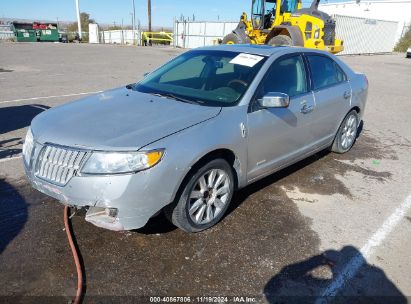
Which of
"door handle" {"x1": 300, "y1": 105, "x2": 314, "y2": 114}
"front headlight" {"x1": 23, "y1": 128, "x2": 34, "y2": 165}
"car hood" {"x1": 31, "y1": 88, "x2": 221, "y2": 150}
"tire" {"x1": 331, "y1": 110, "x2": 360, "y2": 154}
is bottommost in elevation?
"tire" {"x1": 331, "y1": 110, "x2": 360, "y2": 154}

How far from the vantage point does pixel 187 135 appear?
9.78 ft

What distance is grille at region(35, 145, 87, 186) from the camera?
2.77 meters

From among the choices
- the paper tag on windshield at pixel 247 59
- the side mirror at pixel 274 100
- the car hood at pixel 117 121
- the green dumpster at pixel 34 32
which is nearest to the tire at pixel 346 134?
the paper tag on windshield at pixel 247 59

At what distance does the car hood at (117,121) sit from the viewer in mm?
2834

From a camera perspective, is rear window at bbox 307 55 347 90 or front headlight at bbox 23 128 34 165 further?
rear window at bbox 307 55 347 90

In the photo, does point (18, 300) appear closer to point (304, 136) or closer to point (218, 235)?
point (218, 235)

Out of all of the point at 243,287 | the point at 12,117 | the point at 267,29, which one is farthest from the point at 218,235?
the point at 267,29

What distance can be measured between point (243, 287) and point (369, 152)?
404cm

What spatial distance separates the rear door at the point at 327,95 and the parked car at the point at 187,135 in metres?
0.02

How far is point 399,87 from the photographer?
1367cm

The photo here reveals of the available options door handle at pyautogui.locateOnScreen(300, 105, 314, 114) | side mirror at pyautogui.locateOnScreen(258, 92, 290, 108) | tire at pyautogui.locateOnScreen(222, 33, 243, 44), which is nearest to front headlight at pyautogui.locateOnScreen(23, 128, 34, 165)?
side mirror at pyautogui.locateOnScreen(258, 92, 290, 108)

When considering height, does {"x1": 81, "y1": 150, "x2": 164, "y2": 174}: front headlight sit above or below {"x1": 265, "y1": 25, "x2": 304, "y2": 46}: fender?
below

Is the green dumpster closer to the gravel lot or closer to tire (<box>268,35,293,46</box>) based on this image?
tire (<box>268,35,293,46</box>)

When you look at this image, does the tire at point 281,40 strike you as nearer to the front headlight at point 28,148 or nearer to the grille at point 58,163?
the front headlight at point 28,148
